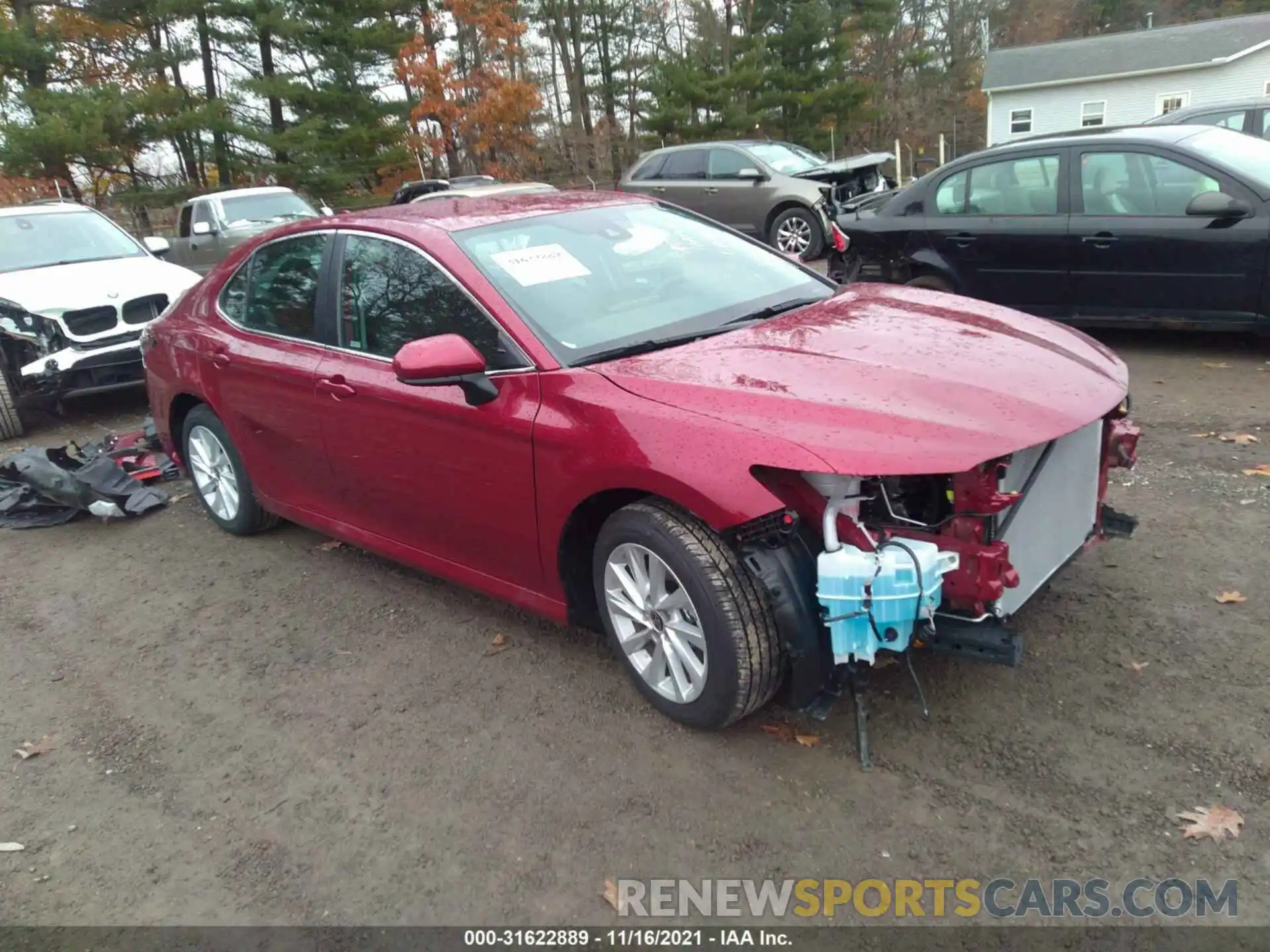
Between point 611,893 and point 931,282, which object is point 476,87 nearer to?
point 931,282

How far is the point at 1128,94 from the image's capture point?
31062 mm

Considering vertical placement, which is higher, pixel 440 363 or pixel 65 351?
pixel 440 363

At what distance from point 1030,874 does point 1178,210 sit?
213 inches


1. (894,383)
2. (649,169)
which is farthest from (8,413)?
(649,169)

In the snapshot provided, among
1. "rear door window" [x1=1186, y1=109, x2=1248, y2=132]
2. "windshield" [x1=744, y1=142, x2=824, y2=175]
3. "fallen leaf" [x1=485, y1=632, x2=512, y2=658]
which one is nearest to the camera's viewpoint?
"fallen leaf" [x1=485, y1=632, x2=512, y2=658]

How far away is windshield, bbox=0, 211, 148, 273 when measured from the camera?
858 cm

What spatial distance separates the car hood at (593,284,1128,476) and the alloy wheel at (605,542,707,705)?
0.54 m

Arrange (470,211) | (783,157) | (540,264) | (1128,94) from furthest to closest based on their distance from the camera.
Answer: (1128,94) < (783,157) < (470,211) < (540,264)

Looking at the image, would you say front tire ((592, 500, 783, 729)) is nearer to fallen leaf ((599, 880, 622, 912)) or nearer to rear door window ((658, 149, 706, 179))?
fallen leaf ((599, 880, 622, 912))

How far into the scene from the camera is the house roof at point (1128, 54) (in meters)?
29.4

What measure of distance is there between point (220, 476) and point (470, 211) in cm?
225

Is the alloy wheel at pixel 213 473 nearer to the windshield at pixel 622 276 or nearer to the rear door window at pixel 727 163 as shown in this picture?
the windshield at pixel 622 276

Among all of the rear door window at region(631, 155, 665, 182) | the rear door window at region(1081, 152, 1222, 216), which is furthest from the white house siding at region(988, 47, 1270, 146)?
the rear door window at region(1081, 152, 1222, 216)

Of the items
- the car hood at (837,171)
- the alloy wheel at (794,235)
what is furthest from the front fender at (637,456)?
the car hood at (837,171)
